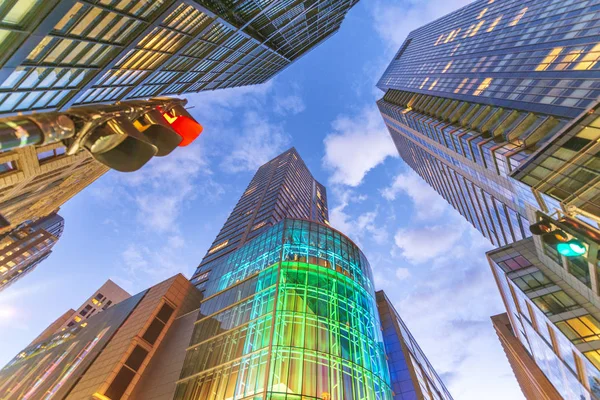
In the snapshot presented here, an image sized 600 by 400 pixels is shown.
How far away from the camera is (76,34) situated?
19938 millimetres

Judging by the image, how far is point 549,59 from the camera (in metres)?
46.5

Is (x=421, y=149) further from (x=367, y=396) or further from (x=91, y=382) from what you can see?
(x=91, y=382)

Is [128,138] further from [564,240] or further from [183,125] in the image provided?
[564,240]

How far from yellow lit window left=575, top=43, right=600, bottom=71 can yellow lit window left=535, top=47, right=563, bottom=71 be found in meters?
6.25

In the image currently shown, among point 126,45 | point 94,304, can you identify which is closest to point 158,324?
point 126,45

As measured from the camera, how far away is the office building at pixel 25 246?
75938mm

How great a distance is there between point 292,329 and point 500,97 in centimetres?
5395

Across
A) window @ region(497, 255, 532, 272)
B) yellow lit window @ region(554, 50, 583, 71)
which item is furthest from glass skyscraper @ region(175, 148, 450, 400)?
yellow lit window @ region(554, 50, 583, 71)

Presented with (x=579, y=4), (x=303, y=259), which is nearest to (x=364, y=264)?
(x=303, y=259)

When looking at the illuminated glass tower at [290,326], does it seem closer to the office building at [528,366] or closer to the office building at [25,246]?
the office building at [528,366]

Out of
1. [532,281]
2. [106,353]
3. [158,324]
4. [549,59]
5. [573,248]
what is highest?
[549,59]

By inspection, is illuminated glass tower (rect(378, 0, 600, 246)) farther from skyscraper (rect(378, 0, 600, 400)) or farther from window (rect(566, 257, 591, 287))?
window (rect(566, 257, 591, 287))

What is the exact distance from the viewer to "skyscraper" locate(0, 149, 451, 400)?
2155 centimetres

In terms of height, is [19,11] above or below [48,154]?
below
